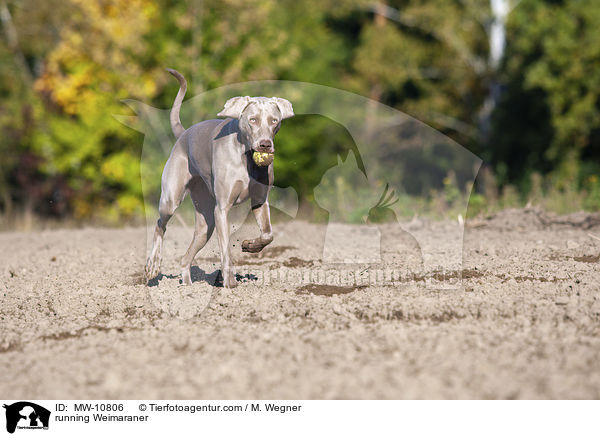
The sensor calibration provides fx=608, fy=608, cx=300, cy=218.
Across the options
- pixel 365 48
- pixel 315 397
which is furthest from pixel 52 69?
pixel 315 397

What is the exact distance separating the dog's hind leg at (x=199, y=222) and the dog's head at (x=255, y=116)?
118 cm

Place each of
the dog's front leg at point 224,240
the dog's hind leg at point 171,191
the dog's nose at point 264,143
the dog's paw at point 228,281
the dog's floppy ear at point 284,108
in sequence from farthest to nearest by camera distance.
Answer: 1. the dog's hind leg at point 171,191
2. the dog's paw at point 228,281
3. the dog's front leg at point 224,240
4. the dog's floppy ear at point 284,108
5. the dog's nose at point 264,143

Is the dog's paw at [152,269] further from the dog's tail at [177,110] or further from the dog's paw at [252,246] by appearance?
the dog's tail at [177,110]

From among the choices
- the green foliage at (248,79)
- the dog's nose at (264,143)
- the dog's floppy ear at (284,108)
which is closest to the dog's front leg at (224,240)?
the dog's nose at (264,143)

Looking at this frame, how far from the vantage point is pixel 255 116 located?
5.31 metres

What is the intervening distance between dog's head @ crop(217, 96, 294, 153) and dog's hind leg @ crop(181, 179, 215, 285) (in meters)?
1.18

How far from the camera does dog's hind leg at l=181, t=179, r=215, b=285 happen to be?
20.8ft

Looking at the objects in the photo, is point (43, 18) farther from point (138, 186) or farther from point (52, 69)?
point (138, 186)

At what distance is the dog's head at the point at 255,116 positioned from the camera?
5.29m

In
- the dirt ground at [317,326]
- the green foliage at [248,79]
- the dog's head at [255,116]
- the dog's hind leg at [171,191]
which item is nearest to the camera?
the dirt ground at [317,326]

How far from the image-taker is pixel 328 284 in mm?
6188
